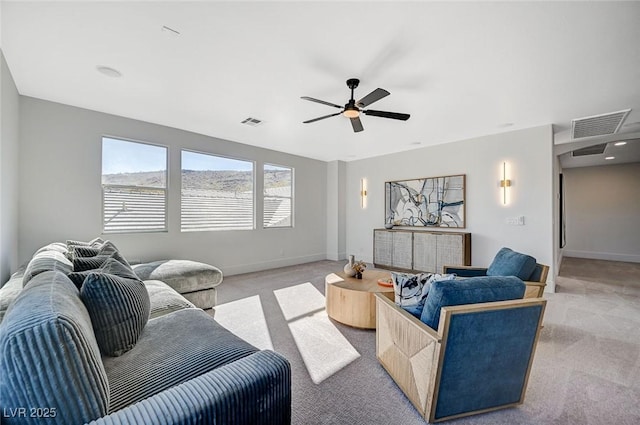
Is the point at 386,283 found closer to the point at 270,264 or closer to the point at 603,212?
the point at 270,264

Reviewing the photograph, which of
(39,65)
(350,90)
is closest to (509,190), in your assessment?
(350,90)

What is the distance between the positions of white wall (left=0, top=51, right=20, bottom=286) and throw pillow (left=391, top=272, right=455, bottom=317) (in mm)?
3364

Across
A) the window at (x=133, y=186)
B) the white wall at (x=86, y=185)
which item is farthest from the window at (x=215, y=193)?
the window at (x=133, y=186)

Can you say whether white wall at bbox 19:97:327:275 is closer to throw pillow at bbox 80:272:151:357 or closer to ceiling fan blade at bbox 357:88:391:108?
throw pillow at bbox 80:272:151:357

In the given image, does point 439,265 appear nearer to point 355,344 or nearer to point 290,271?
point 290,271

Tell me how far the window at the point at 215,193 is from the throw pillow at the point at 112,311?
333 centimetres

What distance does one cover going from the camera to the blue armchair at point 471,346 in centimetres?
151

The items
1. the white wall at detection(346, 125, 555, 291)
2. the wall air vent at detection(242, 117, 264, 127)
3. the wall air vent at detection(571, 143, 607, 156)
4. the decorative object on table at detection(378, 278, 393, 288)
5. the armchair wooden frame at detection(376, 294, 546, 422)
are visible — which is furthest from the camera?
the wall air vent at detection(571, 143, 607, 156)

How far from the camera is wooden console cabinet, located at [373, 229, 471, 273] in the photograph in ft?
16.4

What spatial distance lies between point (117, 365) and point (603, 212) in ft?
33.7

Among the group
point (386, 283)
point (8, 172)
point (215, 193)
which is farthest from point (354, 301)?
point (8, 172)

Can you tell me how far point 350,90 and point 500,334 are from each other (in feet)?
8.77

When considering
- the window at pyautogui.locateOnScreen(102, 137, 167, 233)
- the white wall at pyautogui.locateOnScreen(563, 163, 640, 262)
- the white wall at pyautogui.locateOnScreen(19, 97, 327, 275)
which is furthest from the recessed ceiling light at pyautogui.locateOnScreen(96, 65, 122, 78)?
the white wall at pyautogui.locateOnScreen(563, 163, 640, 262)

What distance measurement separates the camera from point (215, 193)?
16.6ft
